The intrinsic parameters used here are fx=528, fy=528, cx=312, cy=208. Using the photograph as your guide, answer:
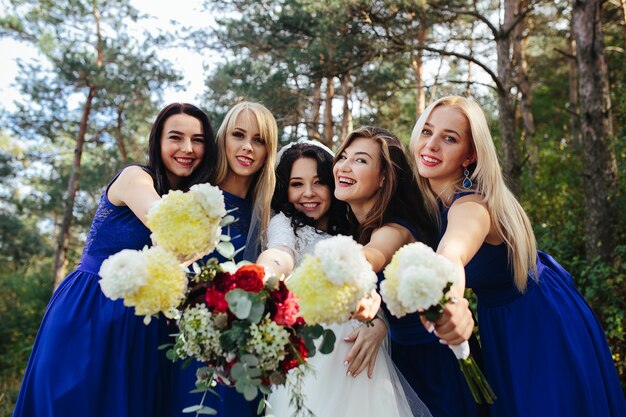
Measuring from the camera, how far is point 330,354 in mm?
3129

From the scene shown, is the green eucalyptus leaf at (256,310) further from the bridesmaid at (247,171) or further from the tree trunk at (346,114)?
the tree trunk at (346,114)

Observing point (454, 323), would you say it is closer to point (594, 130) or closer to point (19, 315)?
point (594, 130)

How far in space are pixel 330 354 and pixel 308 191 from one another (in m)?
1.22

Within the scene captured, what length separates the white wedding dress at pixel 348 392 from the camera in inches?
117

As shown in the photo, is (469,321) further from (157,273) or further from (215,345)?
(157,273)

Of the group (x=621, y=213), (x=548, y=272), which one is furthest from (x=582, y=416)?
(x=621, y=213)

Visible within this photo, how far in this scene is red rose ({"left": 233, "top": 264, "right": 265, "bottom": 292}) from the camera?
207cm

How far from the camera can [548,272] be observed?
10.5 ft

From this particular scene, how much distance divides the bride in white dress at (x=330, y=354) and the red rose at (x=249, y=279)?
1.76 ft

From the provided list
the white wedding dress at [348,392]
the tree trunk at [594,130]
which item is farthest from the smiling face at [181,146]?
the tree trunk at [594,130]

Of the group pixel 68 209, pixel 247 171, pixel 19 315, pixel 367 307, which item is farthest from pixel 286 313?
pixel 19 315

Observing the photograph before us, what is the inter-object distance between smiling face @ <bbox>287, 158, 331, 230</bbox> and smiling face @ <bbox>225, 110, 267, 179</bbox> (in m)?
0.30

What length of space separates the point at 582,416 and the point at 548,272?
0.82 meters

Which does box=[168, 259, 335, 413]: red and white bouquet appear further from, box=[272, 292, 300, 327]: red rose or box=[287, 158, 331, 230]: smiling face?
box=[287, 158, 331, 230]: smiling face
